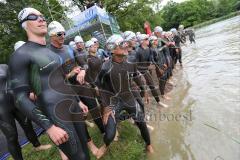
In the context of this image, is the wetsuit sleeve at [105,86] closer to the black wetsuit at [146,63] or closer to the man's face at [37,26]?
the man's face at [37,26]

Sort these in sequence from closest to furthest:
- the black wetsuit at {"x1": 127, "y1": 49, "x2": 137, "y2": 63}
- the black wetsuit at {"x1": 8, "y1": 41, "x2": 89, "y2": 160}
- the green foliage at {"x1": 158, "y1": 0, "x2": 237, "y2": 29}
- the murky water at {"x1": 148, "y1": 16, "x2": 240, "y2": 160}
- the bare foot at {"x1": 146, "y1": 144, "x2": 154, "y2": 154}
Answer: the black wetsuit at {"x1": 8, "y1": 41, "x2": 89, "y2": 160} → the murky water at {"x1": 148, "y1": 16, "x2": 240, "y2": 160} → the bare foot at {"x1": 146, "y1": 144, "x2": 154, "y2": 154} → the black wetsuit at {"x1": 127, "y1": 49, "x2": 137, "y2": 63} → the green foliage at {"x1": 158, "y1": 0, "x2": 237, "y2": 29}

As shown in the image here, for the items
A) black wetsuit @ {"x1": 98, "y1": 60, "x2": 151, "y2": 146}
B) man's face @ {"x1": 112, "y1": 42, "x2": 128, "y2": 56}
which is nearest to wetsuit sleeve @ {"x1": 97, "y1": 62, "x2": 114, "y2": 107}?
black wetsuit @ {"x1": 98, "y1": 60, "x2": 151, "y2": 146}

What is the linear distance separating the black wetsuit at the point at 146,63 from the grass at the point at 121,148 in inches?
61.5

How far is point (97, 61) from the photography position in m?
6.77

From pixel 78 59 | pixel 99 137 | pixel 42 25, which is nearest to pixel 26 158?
pixel 99 137

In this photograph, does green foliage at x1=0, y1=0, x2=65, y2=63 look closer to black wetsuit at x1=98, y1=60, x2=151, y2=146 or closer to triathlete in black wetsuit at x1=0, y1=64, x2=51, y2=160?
triathlete in black wetsuit at x1=0, y1=64, x2=51, y2=160

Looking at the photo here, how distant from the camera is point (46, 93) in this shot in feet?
9.99

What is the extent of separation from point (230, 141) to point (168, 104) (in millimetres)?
3253

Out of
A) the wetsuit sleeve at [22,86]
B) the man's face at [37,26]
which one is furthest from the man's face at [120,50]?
the wetsuit sleeve at [22,86]

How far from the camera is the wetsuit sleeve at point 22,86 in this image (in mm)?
2723

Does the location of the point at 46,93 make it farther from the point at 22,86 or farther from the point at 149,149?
the point at 149,149

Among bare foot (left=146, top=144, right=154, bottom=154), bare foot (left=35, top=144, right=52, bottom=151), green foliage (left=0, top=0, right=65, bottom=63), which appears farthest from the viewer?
green foliage (left=0, top=0, right=65, bottom=63)

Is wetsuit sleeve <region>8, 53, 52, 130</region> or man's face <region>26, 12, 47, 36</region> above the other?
man's face <region>26, 12, 47, 36</region>

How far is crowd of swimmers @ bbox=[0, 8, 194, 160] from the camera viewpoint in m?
2.83
